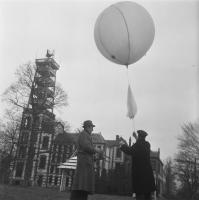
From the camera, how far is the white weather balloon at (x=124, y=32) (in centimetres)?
625

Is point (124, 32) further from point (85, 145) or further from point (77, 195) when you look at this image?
point (77, 195)

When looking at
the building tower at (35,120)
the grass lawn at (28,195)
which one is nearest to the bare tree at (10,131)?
the building tower at (35,120)

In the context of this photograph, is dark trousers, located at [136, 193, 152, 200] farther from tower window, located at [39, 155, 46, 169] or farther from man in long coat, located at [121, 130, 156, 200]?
tower window, located at [39, 155, 46, 169]

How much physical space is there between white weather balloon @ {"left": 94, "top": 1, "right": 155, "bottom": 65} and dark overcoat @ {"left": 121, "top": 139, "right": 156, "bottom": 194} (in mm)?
1922

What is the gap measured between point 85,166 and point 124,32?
2.90 metres

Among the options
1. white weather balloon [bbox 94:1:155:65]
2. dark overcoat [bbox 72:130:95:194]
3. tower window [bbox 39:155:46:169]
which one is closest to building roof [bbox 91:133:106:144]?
tower window [bbox 39:155:46:169]

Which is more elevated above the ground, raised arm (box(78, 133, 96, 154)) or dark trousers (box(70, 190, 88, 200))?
raised arm (box(78, 133, 96, 154))

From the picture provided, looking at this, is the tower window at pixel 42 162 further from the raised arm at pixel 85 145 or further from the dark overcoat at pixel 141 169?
the raised arm at pixel 85 145

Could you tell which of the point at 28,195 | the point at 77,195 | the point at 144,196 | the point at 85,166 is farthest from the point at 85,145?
the point at 28,195

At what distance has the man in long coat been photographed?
562 centimetres

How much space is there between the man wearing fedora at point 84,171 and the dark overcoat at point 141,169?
76cm

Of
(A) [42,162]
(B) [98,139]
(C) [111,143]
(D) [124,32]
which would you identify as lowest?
(D) [124,32]

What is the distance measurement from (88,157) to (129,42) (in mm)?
2566

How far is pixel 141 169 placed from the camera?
5.75m
